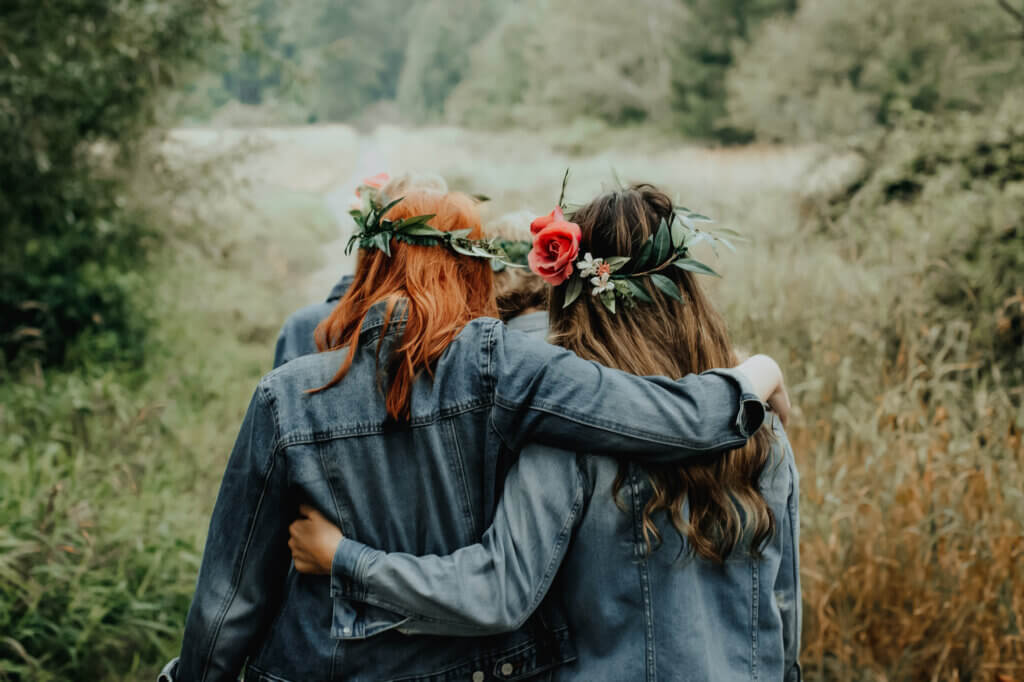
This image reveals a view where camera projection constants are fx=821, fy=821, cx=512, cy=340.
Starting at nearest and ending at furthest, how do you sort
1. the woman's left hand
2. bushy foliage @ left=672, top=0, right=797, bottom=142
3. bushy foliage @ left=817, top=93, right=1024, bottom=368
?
the woman's left hand
bushy foliage @ left=817, top=93, right=1024, bottom=368
bushy foliage @ left=672, top=0, right=797, bottom=142

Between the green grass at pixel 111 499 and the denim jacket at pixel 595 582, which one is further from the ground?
the denim jacket at pixel 595 582

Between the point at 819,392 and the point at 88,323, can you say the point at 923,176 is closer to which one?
the point at 819,392

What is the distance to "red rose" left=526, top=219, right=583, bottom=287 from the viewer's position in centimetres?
194

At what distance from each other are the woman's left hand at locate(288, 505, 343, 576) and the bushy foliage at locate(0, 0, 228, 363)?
4976 millimetres

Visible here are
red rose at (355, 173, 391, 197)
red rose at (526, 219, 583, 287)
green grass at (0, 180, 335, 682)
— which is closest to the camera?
red rose at (526, 219, 583, 287)

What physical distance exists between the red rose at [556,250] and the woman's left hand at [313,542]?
2.52ft

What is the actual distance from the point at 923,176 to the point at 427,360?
7.95 metres

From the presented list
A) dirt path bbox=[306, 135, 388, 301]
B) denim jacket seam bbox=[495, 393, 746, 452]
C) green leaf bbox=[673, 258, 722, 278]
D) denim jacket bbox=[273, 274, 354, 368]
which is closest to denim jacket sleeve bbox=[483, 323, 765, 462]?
denim jacket seam bbox=[495, 393, 746, 452]

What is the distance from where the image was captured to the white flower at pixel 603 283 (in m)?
1.92

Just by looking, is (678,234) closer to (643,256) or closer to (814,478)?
(643,256)

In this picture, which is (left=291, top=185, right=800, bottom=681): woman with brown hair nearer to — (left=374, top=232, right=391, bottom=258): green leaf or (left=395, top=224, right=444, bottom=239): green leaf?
(left=395, top=224, right=444, bottom=239): green leaf

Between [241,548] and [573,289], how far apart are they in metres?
1.00

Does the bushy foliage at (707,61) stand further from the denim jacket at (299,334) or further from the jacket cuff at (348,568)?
the jacket cuff at (348,568)

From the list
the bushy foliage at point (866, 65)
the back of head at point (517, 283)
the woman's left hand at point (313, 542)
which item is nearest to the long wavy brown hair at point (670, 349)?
the woman's left hand at point (313, 542)
